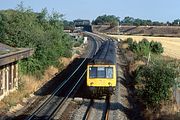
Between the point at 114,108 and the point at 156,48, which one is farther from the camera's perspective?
the point at 156,48

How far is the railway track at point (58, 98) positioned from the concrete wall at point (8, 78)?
2271 millimetres

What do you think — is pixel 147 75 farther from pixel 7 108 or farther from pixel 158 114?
pixel 7 108

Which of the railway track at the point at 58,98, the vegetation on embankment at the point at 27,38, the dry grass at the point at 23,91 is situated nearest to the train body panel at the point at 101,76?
the railway track at the point at 58,98

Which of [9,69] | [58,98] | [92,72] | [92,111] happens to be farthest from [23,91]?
[92,111]

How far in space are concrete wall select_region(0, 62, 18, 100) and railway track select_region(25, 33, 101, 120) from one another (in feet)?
7.45

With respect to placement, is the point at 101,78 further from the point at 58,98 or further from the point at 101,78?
the point at 58,98

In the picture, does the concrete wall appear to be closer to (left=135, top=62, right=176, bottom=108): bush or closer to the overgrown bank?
the overgrown bank

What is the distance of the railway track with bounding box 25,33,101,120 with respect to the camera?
73.9ft

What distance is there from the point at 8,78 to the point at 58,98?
3.30 meters

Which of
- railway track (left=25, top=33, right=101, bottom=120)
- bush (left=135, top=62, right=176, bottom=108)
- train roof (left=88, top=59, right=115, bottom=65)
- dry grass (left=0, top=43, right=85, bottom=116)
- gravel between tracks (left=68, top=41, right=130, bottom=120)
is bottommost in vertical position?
gravel between tracks (left=68, top=41, right=130, bottom=120)

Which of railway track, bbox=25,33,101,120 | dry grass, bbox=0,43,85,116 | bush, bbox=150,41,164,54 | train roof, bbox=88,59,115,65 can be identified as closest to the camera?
railway track, bbox=25,33,101,120

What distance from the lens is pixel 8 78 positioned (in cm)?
2662

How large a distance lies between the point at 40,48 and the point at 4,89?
9199mm

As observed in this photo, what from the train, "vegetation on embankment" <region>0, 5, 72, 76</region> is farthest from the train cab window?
"vegetation on embankment" <region>0, 5, 72, 76</region>
